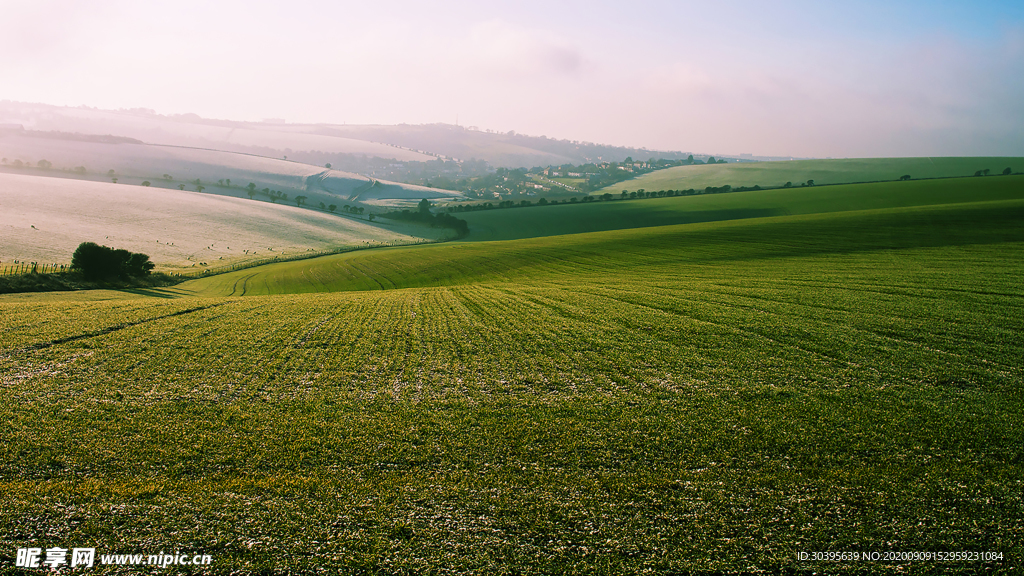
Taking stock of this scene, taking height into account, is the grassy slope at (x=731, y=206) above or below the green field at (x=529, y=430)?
above

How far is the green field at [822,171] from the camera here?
111m

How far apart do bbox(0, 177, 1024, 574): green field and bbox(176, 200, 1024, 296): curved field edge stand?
1487cm

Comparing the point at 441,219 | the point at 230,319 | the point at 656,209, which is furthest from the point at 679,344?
the point at 441,219

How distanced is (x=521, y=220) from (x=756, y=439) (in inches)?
3383

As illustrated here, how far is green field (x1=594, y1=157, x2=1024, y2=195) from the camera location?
366ft

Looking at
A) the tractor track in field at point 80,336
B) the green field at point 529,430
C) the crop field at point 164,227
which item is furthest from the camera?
the crop field at point 164,227

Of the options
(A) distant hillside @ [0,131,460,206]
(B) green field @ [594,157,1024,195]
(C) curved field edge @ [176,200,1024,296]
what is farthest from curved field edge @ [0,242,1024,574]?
(A) distant hillside @ [0,131,460,206]

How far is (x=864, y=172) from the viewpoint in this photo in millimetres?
117188

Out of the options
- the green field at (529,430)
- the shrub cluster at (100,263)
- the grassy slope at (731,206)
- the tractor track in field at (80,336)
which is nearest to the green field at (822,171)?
the grassy slope at (731,206)

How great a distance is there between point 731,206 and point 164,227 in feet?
293

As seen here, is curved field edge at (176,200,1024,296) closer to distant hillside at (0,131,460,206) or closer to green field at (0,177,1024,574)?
green field at (0,177,1024,574)

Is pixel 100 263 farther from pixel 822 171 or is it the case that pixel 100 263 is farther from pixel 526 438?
pixel 822 171

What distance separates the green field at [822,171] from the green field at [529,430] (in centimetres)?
11040

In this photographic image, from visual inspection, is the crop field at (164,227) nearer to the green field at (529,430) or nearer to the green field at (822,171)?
the green field at (529,430)
